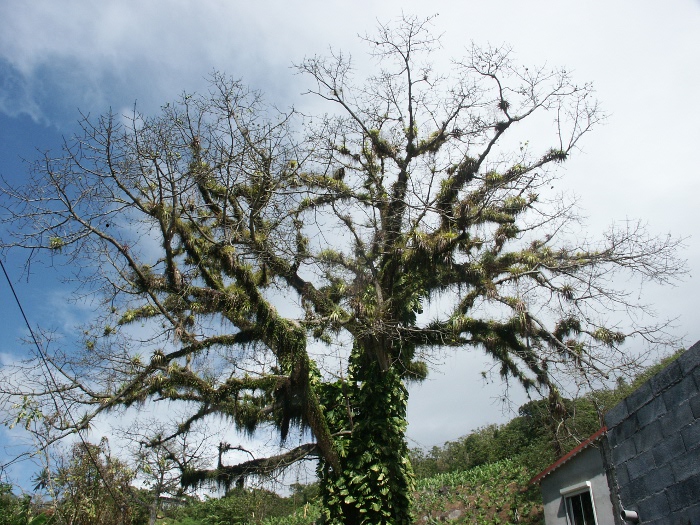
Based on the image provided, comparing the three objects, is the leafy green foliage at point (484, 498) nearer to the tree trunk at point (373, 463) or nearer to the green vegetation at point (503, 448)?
the green vegetation at point (503, 448)

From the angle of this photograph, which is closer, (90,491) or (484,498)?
(90,491)

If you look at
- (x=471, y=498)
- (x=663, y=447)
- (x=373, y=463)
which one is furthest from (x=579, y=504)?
(x=471, y=498)

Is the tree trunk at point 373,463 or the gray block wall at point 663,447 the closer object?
the gray block wall at point 663,447

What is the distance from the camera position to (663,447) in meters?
3.50

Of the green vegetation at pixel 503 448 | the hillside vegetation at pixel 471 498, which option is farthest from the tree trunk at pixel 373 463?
the green vegetation at pixel 503 448

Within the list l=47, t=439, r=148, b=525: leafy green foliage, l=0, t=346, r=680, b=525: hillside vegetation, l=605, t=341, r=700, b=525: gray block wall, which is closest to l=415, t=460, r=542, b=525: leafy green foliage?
l=0, t=346, r=680, b=525: hillside vegetation

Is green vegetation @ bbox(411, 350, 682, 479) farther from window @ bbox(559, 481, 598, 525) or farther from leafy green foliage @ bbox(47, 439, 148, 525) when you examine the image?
leafy green foliage @ bbox(47, 439, 148, 525)

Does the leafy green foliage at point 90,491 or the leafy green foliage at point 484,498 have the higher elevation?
the leafy green foliage at point 90,491

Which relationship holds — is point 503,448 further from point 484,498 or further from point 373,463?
point 373,463

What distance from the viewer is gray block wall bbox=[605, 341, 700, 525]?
3.22 meters

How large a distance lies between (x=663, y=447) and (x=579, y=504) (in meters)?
9.49

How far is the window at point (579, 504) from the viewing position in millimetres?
11234

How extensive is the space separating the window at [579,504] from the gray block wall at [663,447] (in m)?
8.28

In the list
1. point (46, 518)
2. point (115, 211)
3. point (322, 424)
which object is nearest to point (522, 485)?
point (322, 424)
